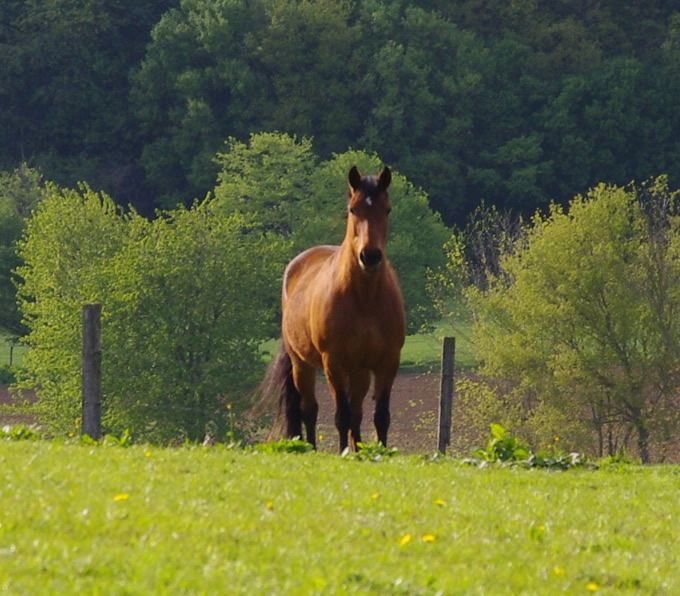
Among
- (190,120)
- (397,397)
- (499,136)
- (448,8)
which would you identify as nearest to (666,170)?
(499,136)

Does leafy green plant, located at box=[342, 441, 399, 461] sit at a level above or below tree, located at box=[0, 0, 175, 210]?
below

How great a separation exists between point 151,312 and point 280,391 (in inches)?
974

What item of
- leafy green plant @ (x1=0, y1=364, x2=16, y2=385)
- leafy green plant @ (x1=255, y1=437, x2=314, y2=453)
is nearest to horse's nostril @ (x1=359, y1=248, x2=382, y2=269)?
leafy green plant @ (x1=255, y1=437, x2=314, y2=453)

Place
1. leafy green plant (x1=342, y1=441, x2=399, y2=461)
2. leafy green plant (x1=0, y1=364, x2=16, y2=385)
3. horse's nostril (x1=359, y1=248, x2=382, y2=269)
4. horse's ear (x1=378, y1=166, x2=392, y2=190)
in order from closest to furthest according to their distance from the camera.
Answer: leafy green plant (x1=342, y1=441, x2=399, y2=461), horse's nostril (x1=359, y1=248, x2=382, y2=269), horse's ear (x1=378, y1=166, x2=392, y2=190), leafy green plant (x1=0, y1=364, x2=16, y2=385)

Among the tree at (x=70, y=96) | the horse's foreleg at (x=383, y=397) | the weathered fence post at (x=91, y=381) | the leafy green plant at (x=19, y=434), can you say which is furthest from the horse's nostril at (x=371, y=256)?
the tree at (x=70, y=96)

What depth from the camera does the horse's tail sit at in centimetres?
1366

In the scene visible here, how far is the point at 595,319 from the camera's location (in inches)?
1430

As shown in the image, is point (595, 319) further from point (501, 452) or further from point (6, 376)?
point (501, 452)

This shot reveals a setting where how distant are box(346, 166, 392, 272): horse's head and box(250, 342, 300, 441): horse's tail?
248 cm

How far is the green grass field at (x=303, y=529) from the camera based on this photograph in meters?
5.68

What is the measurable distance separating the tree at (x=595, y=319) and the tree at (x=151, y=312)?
21.8ft

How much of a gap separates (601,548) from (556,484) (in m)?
2.39

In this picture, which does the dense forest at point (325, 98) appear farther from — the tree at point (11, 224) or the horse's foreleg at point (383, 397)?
the horse's foreleg at point (383, 397)

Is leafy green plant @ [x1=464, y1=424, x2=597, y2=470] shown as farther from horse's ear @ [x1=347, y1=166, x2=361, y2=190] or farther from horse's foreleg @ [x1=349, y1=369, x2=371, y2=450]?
horse's ear @ [x1=347, y1=166, x2=361, y2=190]
